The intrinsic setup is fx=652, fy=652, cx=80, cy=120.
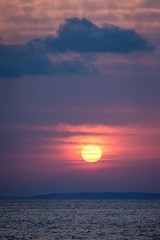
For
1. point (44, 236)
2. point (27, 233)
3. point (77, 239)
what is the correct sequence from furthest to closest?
1. point (27, 233)
2. point (44, 236)
3. point (77, 239)

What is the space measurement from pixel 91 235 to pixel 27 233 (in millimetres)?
10151

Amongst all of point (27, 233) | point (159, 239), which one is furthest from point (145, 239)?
point (27, 233)

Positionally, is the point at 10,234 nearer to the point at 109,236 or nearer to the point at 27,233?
the point at 27,233

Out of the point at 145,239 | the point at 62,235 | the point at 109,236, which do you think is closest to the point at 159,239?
the point at 145,239

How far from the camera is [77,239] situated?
273ft

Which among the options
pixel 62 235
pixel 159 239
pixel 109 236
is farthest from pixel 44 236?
pixel 159 239

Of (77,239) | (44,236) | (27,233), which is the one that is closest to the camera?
(77,239)

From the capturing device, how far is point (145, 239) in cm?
8475

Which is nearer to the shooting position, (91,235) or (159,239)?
(159,239)

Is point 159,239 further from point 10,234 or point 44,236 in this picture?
point 10,234

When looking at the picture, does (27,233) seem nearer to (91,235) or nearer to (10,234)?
(10,234)

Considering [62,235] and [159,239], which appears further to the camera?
[62,235]

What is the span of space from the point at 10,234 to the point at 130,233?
694 inches

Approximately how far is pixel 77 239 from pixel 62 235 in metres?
8.57
